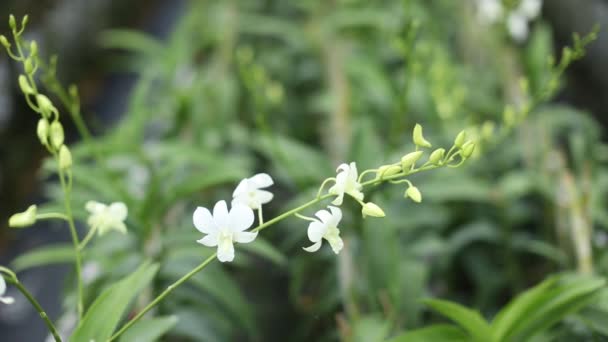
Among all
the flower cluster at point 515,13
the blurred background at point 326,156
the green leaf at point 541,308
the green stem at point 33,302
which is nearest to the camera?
the green stem at point 33,302

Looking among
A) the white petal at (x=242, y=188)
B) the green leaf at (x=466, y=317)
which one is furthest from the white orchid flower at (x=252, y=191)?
the green leaf at (x=466, y=317)

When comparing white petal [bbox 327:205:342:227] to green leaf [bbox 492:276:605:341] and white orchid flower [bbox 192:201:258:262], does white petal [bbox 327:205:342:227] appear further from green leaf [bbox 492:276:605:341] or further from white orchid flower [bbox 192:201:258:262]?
green leaf [bbox 492:276:605:341]

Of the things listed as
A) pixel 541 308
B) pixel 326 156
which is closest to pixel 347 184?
pixel 541 308

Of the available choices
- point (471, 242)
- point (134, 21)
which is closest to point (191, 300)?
point (471, 242)

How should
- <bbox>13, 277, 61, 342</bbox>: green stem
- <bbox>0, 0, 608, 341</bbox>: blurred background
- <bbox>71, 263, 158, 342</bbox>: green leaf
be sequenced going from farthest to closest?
<bbox>0, 0, 608, 341</bbox>: blurred background < <bbox>71, 263, 158, 342</bbox>: green leaf < <bbox>13, 277, 61, 342</bbox>: green stem

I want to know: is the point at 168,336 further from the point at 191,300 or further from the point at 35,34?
the point at 35,34

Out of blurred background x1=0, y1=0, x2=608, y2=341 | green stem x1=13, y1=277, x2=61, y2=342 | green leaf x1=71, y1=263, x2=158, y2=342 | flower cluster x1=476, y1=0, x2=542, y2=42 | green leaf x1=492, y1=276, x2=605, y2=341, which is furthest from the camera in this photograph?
flower cluster x1=476, y1=0, x2=542, y2=42

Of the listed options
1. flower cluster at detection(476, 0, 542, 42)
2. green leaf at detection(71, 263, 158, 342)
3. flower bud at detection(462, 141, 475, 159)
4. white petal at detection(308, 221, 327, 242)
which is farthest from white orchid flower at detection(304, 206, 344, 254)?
flower cluster at detection(476, 0, 542, 42)

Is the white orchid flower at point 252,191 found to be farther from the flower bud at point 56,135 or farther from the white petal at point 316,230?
the flower bud at point 56,135
